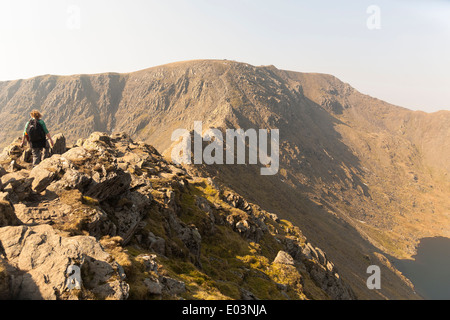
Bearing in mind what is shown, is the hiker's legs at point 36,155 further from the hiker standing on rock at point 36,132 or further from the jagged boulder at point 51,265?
the jagged boulder at point 51,265

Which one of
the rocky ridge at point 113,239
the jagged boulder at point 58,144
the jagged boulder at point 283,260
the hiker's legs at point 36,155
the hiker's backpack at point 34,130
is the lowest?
the jagged boulder at point 283,260

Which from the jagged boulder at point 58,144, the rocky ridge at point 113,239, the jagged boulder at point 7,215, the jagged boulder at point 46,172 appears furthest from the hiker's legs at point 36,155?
the jagged boulder at point 7,215

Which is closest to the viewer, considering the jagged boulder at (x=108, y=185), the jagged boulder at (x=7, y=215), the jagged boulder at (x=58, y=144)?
the jagged boulder at (x=7, y=215)

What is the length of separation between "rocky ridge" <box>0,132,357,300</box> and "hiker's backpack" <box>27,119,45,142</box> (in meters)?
2.04

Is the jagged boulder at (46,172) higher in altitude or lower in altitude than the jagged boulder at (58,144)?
lower

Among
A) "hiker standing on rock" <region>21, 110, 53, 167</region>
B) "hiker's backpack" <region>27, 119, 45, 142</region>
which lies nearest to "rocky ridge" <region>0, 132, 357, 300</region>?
"hiker standing on rock" <region>21, 110, 53, 167</region>

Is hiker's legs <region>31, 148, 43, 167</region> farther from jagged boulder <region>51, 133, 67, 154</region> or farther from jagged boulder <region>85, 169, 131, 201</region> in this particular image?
jagged boulder <region>85, 169, 131, 201</region>

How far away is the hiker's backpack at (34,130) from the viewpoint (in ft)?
61.1

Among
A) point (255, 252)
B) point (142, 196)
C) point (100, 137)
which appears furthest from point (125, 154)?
point (255, 252)

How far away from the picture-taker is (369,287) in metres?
94.1

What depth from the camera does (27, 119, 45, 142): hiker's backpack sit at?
61.1ft

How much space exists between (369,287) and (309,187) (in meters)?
110

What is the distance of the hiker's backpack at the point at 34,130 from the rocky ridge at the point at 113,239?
2042mm
